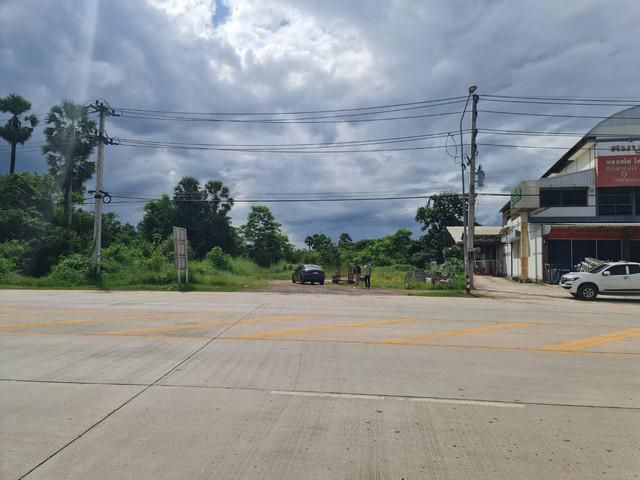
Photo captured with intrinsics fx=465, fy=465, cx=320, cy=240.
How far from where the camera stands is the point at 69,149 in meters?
41.2

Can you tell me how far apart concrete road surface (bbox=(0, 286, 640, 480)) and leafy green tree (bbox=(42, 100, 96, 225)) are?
35098 mm

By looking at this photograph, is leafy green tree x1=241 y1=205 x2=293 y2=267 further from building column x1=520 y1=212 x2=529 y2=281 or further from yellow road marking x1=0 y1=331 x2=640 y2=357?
yellow road marking x1=0 y1=331 x2=640 y2=357

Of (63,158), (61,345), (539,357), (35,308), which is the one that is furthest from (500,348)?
(63,158)

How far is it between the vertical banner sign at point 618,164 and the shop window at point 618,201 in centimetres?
107

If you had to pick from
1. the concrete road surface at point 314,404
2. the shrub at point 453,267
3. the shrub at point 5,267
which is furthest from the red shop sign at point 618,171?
the shrub at point 5,267

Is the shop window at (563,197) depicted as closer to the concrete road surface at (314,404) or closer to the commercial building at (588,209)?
the commercial building at (588,209)

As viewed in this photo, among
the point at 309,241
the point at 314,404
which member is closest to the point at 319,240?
the point at 309,241

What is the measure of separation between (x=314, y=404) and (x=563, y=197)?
36254mm

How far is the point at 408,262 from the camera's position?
6162cm

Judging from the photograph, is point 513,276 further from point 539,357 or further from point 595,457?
point 595,457

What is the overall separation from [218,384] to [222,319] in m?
Result: 6.29

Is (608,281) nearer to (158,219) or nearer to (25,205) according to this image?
(25,205)

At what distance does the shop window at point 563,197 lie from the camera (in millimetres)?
35500

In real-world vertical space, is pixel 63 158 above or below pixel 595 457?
above
